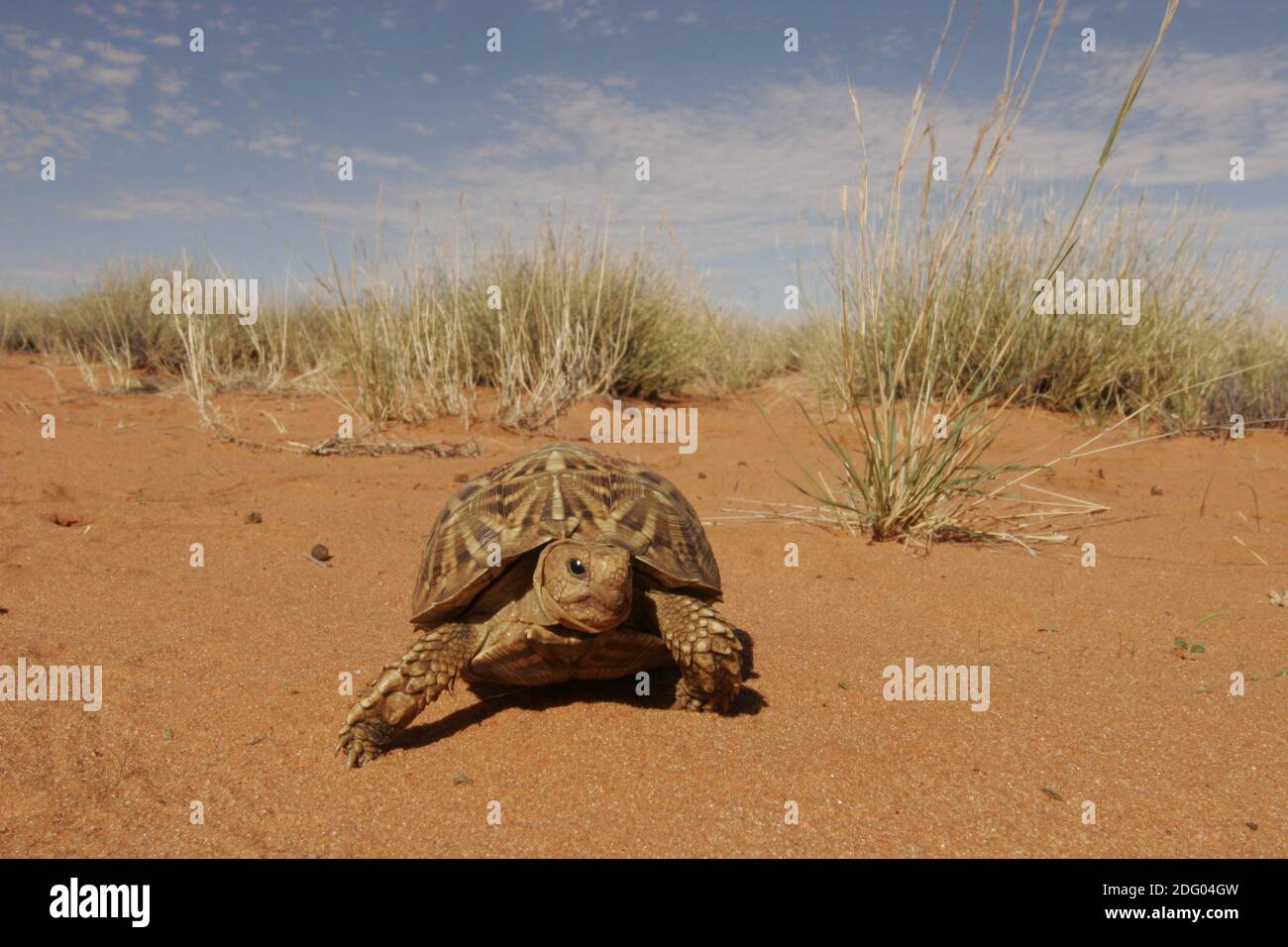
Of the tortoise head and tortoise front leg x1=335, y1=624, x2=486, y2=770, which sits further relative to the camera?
tortoise front leg x1=335, y1=624, x2=486, y2=770

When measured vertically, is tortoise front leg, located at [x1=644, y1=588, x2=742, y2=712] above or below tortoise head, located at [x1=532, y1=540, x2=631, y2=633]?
below

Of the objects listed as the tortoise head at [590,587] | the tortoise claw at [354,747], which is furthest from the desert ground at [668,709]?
the tortoise head at [590,587]

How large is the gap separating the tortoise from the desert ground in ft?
0.61

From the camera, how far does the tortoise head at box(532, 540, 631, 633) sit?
2.67 meters

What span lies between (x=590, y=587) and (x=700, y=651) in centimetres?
48

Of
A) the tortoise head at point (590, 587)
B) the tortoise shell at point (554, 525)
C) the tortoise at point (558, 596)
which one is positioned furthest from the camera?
the tortoise shell at point (554, 525)

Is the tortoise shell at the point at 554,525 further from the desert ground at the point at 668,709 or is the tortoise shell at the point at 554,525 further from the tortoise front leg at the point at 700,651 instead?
the desert ground at the point at 668,709

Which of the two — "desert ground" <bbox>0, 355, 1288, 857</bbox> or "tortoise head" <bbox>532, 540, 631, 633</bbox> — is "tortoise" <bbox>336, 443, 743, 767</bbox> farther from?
"desert ground" <bbox>0, 355, 1288, 857</bbox>

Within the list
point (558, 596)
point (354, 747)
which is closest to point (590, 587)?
point (558, 596)

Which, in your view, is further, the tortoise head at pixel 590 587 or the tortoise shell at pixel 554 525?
the tortoise shell at pixel 554 525

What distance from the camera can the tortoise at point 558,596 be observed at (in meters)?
2.77

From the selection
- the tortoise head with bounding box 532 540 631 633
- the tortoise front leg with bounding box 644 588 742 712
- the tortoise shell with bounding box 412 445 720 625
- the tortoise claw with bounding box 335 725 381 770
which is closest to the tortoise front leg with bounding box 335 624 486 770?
the tortoise claw with bounding box 335 725 381 770

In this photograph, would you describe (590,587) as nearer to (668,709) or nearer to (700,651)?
(700,651)

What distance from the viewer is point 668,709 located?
3.12 meters
